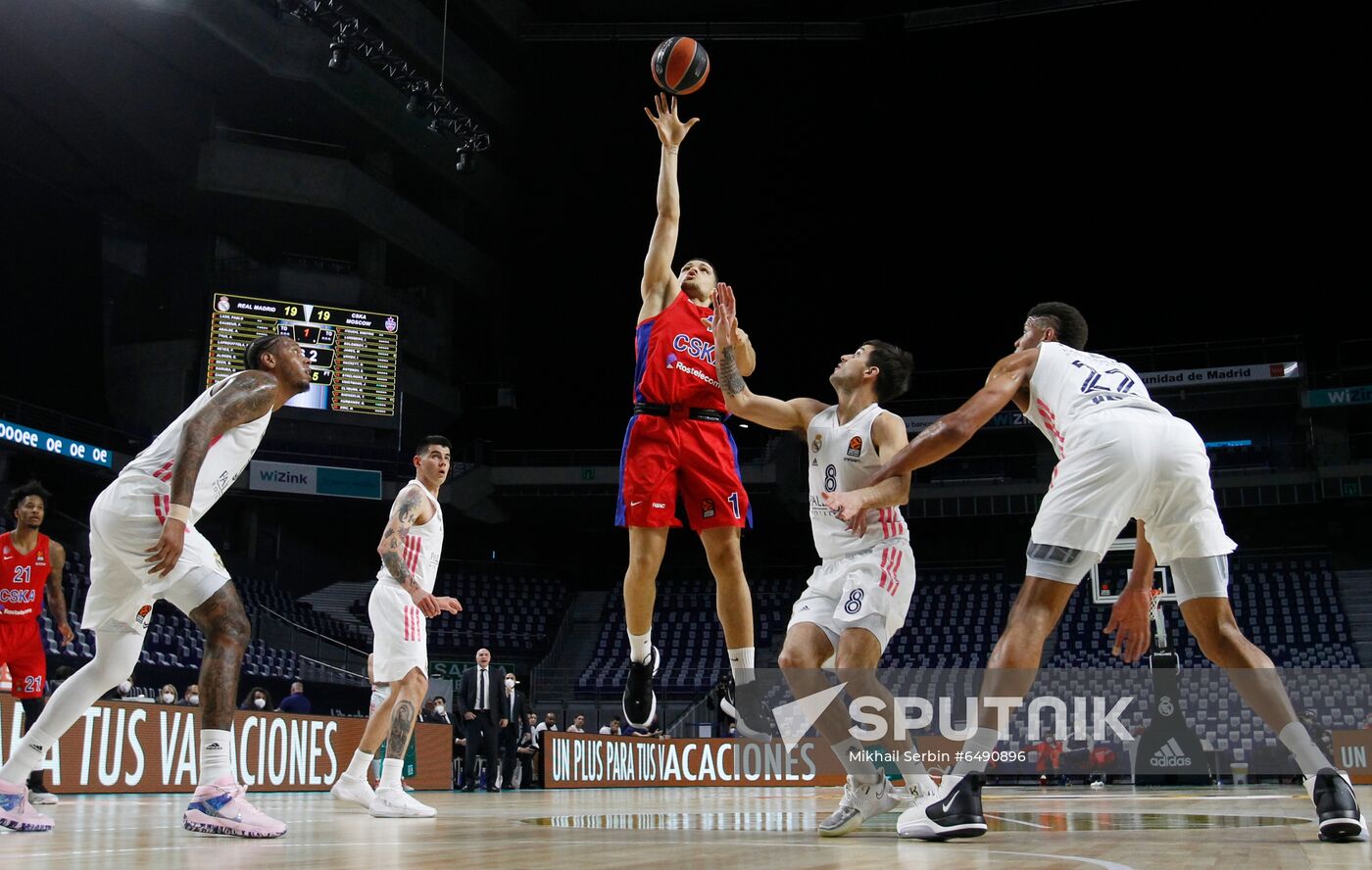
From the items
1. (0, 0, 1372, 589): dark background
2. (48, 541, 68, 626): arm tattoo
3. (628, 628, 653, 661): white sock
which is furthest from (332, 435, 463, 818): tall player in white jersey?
(0, 0, 1372, 589): dark background

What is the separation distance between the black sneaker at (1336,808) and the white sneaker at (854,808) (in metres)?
1.82

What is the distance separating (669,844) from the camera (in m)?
4.71

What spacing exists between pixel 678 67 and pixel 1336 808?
16.9ft

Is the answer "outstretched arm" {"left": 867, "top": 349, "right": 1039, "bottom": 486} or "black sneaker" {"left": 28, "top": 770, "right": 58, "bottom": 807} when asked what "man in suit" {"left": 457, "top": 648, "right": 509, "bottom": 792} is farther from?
"outstretched arm" {"left": 867, "top": 349, "right": 1039, "bottom": 486}

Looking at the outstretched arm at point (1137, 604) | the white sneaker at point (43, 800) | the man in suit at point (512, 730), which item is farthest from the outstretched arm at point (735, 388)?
the man in suit at point (512, 730)

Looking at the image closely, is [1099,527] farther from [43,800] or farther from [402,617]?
[43,800]

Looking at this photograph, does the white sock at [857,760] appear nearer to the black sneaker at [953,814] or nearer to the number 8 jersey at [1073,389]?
the black sneaker at [953,814]

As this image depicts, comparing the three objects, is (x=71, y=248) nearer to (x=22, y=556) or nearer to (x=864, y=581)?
(x=22, y=556)

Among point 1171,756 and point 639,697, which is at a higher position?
point 639,697

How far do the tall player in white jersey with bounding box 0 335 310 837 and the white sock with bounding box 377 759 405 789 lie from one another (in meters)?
2.21

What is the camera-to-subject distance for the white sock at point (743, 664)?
679 cm

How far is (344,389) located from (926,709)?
13.8m

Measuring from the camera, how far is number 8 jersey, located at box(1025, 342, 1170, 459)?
485 cm

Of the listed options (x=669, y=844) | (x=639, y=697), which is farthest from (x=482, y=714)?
(x=669, y=844)
